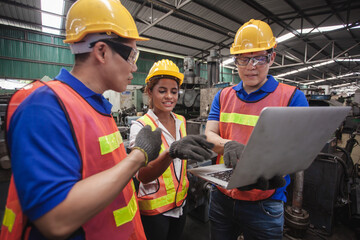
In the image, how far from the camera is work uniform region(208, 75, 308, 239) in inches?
44.8

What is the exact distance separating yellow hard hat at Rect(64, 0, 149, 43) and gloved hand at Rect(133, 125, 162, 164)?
48 centimetres

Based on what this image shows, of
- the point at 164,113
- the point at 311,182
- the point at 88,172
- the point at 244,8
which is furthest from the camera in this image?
the point at 244,8

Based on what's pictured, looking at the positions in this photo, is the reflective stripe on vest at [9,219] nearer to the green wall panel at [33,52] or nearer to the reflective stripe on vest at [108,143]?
the reflective stripe on vest at [108,143]

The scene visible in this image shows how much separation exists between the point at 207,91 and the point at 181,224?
4907mm

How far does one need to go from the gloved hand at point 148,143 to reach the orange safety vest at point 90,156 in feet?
0.37

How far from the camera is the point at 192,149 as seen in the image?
37.1 inches

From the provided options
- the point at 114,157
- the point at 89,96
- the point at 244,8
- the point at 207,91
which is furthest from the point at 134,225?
the point at 244,8

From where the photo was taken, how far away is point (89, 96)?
78cm

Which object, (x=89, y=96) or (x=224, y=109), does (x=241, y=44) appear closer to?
(x=224, y=109)

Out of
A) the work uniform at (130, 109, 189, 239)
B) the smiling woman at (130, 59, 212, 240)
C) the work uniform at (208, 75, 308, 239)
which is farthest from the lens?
the work uniform at (130, 109, 189, 239)

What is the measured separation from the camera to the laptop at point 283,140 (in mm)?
654

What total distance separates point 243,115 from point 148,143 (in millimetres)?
768

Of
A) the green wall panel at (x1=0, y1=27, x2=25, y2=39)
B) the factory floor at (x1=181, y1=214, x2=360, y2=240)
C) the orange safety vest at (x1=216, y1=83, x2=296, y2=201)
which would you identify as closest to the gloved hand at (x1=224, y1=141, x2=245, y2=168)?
the orange safety vest at (x1=216, y1=83, x2=296, y2=201)

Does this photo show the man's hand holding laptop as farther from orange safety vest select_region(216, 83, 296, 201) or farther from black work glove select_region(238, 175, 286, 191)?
orange safety vest select_region(216, 83, 296, 201)
